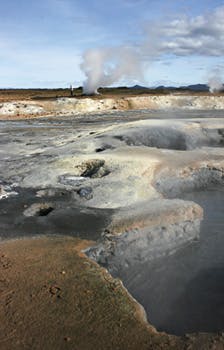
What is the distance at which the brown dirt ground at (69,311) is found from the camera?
541cm

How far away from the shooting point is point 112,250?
843 cm

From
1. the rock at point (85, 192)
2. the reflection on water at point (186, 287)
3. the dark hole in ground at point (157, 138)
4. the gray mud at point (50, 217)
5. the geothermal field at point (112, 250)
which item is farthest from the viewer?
the dark hole in ground at point (157, 138)

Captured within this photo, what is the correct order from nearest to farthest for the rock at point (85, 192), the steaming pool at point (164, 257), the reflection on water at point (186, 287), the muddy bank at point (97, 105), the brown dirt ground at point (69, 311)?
the brown dirt ground at point (69, 311) < the reflection on water at point (186, 287) < the steaming pool at point (164, 257) < the rock at point (85, 192) < the muddy bank at point (97, 105)

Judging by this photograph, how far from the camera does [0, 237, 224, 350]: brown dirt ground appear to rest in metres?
5.41

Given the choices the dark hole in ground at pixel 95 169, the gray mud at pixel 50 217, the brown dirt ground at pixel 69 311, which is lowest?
the gray mud at pixel 50 217

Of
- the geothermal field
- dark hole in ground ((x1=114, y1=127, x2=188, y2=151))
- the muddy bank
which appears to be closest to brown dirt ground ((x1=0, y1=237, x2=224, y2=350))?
the geothermal field

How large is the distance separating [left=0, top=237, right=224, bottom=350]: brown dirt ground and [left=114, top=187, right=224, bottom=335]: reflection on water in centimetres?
54

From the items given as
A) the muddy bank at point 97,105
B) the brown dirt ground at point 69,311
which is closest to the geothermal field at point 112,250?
the brown dirt ground at point 69,311

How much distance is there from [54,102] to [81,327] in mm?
46778

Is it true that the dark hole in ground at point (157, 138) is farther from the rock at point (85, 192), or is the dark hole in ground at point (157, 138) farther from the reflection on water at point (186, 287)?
the reflection on water at point (186, 287)

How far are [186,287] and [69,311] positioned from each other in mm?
2378

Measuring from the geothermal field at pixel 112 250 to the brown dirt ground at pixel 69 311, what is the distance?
0.02 metres

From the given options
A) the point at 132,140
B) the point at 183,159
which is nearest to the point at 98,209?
the point at 183,159

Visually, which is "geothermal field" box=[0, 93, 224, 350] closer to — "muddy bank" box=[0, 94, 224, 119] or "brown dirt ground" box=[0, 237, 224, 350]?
"brown dirt ground" box=[0, 237, 224, 350]
